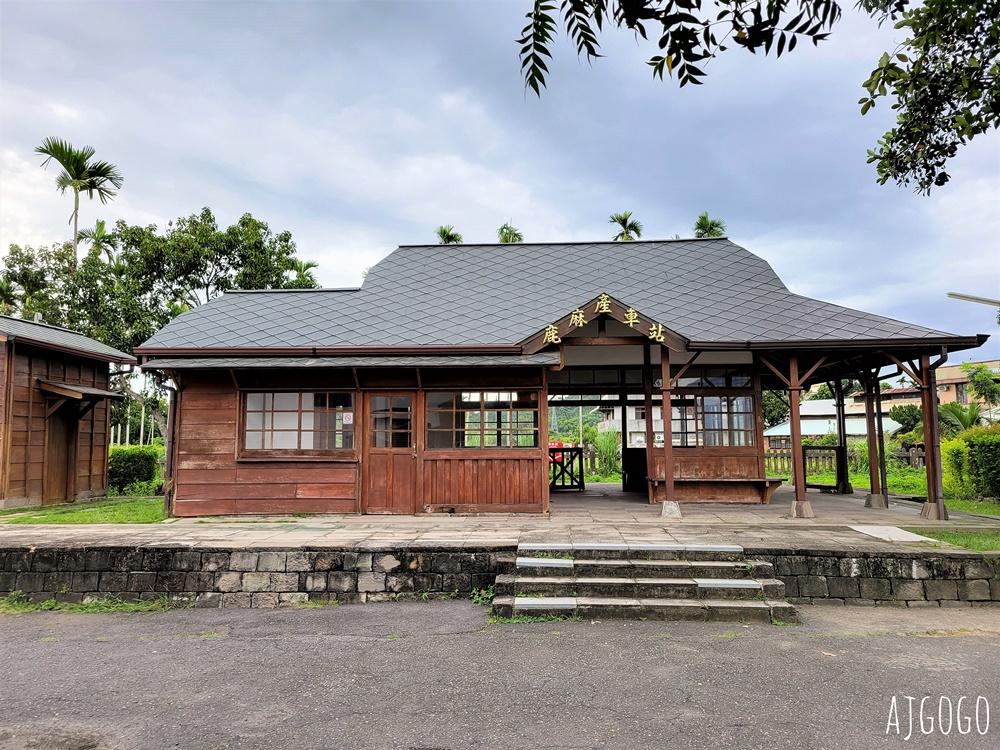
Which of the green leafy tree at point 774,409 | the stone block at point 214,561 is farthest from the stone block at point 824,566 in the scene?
the green leafy tree at point 774,409

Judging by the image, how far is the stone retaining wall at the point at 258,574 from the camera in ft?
20.4

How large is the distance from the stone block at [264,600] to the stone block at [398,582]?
3.74 feet

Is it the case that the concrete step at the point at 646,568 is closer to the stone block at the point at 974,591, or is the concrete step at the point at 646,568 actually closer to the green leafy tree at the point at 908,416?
the stone block at the point at 974,591

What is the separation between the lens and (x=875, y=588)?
5.98m

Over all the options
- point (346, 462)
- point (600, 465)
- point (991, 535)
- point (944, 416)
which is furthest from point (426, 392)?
point (944, 416)

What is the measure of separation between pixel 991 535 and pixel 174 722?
8.41m

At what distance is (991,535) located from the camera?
7117 millimetres

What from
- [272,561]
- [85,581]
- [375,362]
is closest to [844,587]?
[272,561]

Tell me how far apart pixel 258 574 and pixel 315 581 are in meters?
0.59

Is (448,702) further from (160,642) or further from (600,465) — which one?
(600,465)

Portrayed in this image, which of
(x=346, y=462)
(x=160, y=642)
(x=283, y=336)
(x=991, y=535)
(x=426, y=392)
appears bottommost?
(x=160, y=642)

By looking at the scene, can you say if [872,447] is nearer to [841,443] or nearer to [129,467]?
[841,443]

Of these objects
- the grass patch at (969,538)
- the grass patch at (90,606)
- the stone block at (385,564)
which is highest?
the grass patch at (969,538)

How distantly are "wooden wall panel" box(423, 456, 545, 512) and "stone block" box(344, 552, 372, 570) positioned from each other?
2.79 meters
